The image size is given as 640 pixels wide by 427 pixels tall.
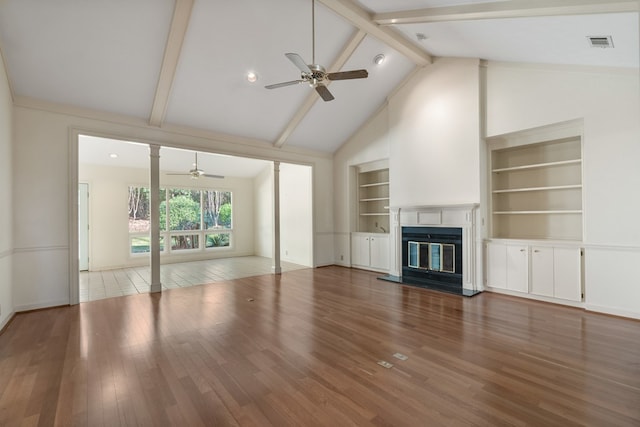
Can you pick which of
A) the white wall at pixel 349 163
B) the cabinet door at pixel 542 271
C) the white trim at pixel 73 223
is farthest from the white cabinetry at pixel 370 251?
the white trim at pixel 73 223

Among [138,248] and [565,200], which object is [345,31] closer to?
[565,200]

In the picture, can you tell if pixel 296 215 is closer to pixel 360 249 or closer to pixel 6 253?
pixel 360 249

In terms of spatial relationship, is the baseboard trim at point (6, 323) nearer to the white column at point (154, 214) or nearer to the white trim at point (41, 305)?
the white trim at point (41, 305)

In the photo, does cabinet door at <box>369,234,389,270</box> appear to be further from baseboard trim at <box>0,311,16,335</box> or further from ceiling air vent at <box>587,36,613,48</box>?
baseboard trim at <box>0,311,16,335</box>

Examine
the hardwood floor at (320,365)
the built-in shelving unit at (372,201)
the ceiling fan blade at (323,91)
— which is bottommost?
the hardwood floor at (320,365)

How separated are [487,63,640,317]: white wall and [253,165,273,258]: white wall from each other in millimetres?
7049

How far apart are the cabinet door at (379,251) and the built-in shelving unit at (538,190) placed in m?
2.10

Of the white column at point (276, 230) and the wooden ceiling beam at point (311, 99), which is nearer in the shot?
the wooden ceiling beam at point (311, 99)

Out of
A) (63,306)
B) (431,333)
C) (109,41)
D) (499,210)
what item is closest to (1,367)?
(63,306)

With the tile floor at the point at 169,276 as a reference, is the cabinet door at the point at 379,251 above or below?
above

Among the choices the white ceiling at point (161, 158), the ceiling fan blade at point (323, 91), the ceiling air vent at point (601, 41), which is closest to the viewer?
the ceiling air vent at point (601, 41)

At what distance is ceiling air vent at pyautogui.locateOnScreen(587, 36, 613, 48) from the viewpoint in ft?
9.72

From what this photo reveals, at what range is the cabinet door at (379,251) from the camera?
20.6ft

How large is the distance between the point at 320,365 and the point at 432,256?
342 centimetres
